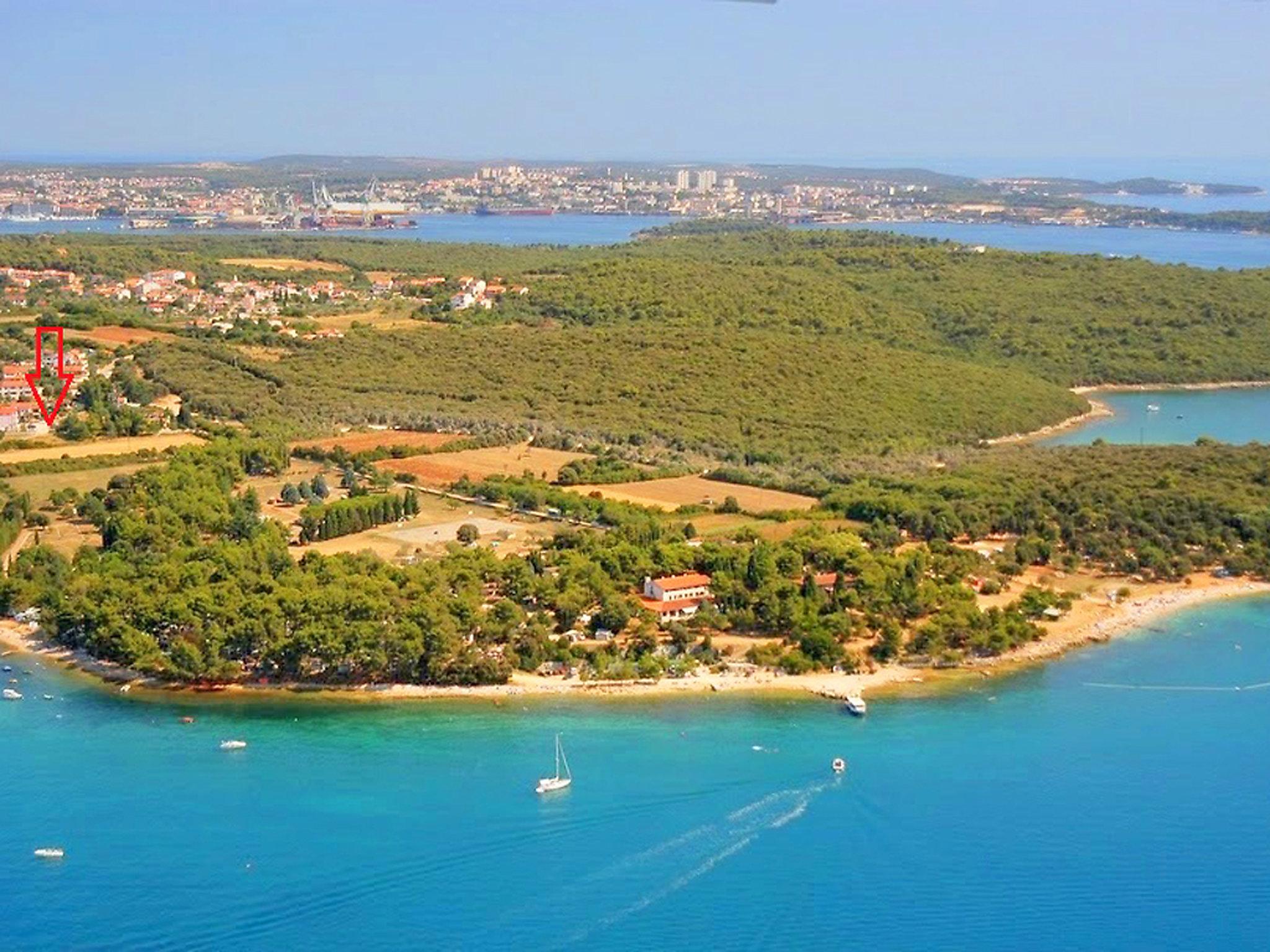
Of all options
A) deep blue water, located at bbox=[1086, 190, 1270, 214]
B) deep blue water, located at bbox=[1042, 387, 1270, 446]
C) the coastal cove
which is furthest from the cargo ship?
deep blue water, located at bbox=[1042, 387, 1270, 446]

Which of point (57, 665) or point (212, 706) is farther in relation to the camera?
point (57, 665)

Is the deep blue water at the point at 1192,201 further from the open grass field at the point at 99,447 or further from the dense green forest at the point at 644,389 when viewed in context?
the open grass field at the point at 99,447

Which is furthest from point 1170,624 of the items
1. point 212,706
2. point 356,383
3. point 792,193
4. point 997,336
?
point 792,193

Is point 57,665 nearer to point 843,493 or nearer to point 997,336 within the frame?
point 843,493

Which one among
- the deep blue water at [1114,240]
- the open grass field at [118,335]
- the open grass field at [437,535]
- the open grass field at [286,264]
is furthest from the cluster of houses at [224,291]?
the deep blue water at [1114,240]

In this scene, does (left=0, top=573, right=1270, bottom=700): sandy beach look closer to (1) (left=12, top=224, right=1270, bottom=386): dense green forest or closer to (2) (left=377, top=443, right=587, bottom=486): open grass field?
(2) (left=377, top=443, right=587, bottom=486): open grass field

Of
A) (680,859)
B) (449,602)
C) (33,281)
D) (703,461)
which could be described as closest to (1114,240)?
(33,281)

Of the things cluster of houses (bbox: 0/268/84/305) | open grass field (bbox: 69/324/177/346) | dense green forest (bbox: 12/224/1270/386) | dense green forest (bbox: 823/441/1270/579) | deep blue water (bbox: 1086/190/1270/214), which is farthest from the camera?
deep blue water (bbox: 1086/190/1270/214)
